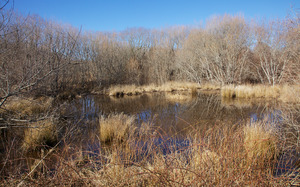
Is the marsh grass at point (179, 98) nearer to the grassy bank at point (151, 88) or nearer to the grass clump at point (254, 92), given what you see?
the grass clump at point (254, 92)

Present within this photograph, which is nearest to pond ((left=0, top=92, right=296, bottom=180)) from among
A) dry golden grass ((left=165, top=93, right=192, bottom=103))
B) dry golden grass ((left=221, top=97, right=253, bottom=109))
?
dry golden grass ((left=165, top=93, right=192, bottom=103))

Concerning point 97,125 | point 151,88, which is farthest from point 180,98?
point 97,125

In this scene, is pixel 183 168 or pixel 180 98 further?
pixel 180 98

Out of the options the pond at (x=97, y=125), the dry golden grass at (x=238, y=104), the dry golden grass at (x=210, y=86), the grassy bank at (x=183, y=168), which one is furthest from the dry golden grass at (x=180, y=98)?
the grassy bank at (x=183, y=168)

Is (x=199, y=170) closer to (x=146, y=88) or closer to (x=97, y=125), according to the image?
(x=97, y=125)

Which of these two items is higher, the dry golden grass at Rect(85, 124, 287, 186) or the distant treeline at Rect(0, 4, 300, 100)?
the distant treeline at Rect(0, 4, 300, 100)

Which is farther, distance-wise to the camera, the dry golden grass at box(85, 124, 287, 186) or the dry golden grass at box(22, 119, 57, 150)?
the dry golden grass at box(22, 119, 57, 150)

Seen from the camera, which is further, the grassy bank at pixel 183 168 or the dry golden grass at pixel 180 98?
the dry golden grass at pixel 180 98

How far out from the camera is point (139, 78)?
20.5 m

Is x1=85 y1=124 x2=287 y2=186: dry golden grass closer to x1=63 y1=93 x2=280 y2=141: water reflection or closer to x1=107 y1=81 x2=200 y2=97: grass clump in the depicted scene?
x1=63 y1=93 x2=280 y2=141: water reflection

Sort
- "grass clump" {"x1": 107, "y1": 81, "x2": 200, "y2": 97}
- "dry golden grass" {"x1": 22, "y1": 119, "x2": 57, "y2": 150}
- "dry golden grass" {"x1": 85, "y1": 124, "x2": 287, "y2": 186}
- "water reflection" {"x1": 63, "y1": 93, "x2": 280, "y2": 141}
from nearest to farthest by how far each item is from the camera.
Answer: "dry golden grass" {"x1": 85, "y1": 124, "x2": 287, "y2": 186}
"dry golden grass" {"x1": 22, "y1": 119, "x2": 57, "y2": 150}
"water reflection" {"x1": 63, "y1": 93, "x2": 280, "y2": 141}
"grass clump" {"x1": 107, "y1": 81, "x2": 200, "y2": 97}

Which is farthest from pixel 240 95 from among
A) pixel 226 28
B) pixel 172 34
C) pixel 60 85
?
pixel 172 34

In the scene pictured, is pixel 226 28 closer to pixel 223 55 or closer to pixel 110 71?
pixel 223 55

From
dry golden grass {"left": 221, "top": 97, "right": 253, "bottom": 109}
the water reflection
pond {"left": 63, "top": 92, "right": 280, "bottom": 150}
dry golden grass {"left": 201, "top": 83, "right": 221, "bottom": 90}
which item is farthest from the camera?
dry golden grass {"left": 201, "top": 83, "right": 221, "bottom": 90}
